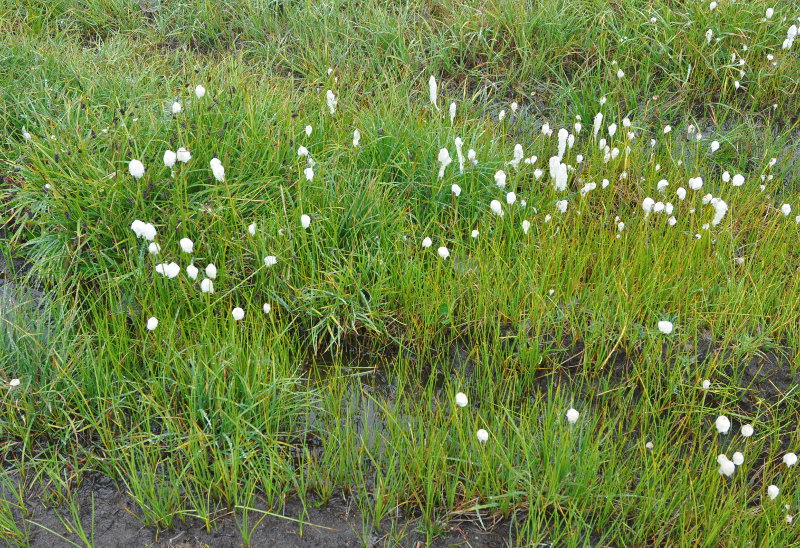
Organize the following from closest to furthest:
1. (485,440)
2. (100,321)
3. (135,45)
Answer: (485,440)
(100,321)
(135,45)

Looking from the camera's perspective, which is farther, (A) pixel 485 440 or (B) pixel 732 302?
(B) pixel 732 302

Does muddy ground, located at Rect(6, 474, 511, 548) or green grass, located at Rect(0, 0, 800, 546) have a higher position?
green grass, located at Rect(0, 0, 800, 546)

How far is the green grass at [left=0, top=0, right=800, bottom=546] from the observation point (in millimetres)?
2490

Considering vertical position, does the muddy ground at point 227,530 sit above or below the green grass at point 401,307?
below

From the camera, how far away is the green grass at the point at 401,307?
8.17ft

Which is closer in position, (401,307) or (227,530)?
Result: (227,530)

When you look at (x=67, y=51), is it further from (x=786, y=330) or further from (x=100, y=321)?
(x=786, y=330)

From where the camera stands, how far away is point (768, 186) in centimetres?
417

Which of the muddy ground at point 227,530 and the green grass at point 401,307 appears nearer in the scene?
the muddy ground at point 227,530

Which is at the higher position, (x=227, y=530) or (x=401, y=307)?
(x=401, y=307)

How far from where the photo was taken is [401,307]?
326cm

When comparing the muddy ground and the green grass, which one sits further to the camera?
the green grass

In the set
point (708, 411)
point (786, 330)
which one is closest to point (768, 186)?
point (786, 330)

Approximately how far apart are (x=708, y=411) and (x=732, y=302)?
575 millimetres
